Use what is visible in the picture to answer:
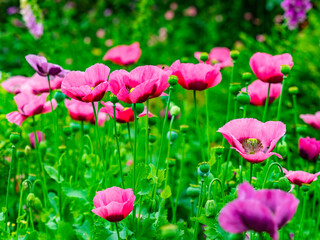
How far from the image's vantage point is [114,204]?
837 mm

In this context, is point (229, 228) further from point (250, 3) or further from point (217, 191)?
point (250, 3)

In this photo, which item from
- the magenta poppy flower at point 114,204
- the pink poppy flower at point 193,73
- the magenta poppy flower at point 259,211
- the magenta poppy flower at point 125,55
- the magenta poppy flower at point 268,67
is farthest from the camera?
the magenta poppy flower at point 125,55

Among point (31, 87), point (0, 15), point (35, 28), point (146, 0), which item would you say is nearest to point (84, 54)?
point (146, 0)

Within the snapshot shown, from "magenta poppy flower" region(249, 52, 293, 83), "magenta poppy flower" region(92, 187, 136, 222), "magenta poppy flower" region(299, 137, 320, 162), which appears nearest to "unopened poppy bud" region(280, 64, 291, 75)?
"magenta poppy flower" region(249, 52, 293, 83)

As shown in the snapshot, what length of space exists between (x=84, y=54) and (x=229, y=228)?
3.81 m

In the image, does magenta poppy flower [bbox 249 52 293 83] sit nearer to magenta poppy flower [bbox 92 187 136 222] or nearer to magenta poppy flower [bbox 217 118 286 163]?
magenta poppy flower [bbox 217 118 286 163]

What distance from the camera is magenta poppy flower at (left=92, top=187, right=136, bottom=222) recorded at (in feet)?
2.76

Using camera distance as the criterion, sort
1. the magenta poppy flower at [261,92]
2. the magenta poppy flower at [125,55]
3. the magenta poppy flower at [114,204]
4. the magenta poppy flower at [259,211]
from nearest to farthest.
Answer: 1. the magenta poppy flower at [259,211]
2. the magenta poppy flower at [114,204]
3. the magenta poppy flower at [261,92]
4. the magenta poppy flower at [125,55]

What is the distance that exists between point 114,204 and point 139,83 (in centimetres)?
28

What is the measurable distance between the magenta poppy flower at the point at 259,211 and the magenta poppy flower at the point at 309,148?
647mm

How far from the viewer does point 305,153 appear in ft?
4.07

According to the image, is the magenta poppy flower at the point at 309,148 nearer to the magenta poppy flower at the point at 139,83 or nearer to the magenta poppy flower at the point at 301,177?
the magenta poppy flower at the point at 301,177

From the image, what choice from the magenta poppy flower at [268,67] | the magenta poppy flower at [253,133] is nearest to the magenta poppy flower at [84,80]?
the magenta poppy flower at [253,133]

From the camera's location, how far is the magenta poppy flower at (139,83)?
0.91 m
